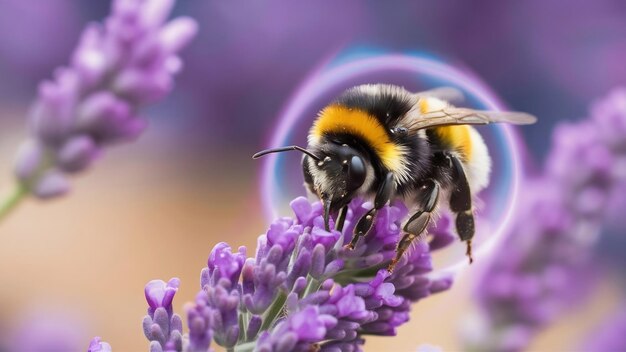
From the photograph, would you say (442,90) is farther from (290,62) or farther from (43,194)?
(290,62)

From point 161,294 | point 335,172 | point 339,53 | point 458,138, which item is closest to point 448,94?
point 458,138

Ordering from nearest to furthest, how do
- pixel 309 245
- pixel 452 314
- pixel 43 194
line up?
pixel 309 245 → pixel 43 194 → pixel 452 314

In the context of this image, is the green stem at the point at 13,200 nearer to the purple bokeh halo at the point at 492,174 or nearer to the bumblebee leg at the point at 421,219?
the purple bokeh halo at the point at 492,174

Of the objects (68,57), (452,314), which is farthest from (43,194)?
(68,57)

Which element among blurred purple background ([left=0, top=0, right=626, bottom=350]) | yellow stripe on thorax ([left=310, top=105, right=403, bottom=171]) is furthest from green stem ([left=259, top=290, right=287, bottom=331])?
blurred purple background ([left=0, top=0, right=626, bottom=350])

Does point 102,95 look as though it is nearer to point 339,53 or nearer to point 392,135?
point 392,135
